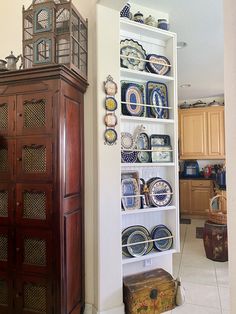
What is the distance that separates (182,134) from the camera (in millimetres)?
5590

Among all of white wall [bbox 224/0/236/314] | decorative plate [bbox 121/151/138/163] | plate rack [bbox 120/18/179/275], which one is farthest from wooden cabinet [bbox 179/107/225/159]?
white wall [bbox 224/0/236/314]

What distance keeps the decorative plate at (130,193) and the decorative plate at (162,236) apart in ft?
1.05

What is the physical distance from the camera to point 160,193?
226 cm

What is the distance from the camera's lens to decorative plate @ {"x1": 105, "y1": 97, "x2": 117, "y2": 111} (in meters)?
2.00

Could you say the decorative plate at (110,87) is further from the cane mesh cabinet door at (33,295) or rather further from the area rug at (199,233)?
the area rug at (199,233)

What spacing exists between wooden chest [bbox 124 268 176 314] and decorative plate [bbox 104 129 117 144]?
→ 3.97 ft

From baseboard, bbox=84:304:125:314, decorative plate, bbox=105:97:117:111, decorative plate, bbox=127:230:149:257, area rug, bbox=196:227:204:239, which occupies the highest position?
decorative plate, bbox=105:97:117:111

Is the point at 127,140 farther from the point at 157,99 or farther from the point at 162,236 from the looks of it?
the point at 162,236

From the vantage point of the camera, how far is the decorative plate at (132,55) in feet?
7.06

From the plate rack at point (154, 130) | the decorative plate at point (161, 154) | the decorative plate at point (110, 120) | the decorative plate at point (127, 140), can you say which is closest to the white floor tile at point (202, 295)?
the plate rack at point (154, 130)

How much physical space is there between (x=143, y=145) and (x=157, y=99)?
1.50 feet

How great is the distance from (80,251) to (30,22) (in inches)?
72.8

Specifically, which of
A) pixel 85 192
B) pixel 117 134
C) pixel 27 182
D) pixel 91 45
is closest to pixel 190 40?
pixel 91 45

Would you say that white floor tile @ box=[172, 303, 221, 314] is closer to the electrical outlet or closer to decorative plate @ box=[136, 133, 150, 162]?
the electrical outlet
